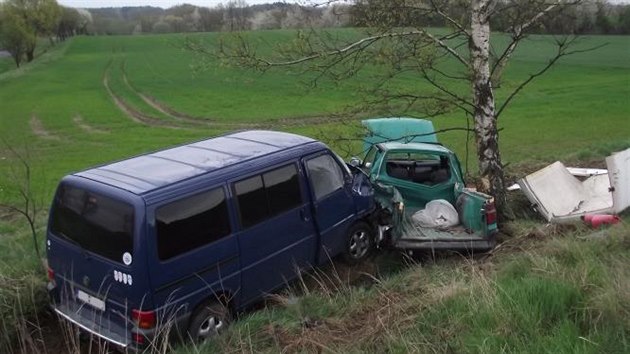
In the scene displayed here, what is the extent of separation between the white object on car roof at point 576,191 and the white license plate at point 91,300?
590 cm

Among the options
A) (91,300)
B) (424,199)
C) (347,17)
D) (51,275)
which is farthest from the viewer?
(347,17)

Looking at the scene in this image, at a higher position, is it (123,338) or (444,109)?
(444,109)

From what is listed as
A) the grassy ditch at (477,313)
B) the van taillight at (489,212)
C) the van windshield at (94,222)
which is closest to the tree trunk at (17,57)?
the van windshield at (94,222)

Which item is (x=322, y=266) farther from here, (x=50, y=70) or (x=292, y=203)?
(x=50, y=70)

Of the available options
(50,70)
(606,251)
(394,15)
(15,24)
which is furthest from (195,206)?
(15,24)

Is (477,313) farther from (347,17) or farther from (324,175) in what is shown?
(347,17)

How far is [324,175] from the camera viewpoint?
7262 mm

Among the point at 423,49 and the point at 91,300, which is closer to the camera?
the point at 91,300

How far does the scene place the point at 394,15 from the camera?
28.8 feet

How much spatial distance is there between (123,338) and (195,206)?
1.34m

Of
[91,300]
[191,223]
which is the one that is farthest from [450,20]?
[91,300]

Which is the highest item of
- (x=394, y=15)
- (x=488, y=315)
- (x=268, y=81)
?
(x=394, y=15)

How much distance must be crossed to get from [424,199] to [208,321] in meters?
4.00

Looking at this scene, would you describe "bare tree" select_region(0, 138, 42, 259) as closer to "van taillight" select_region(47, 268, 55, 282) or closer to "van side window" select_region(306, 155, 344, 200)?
"van taillight" select_region(47, 268, 55, 282)
